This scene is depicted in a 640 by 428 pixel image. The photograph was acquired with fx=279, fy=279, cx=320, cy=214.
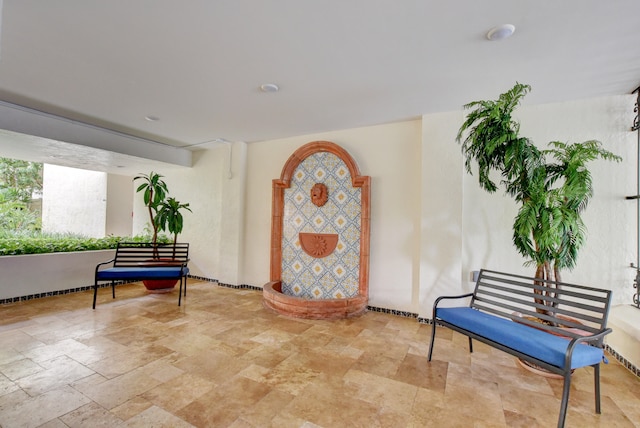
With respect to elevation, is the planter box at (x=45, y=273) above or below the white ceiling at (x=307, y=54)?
below

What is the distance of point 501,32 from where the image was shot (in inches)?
79.4

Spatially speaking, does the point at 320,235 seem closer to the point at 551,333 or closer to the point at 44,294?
the point at 551,333

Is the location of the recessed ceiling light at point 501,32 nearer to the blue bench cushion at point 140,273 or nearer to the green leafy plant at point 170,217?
the blue bench cushion at point 140,273

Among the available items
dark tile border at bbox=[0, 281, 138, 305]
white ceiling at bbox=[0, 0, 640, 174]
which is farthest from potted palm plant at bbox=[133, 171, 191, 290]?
white ceiling at bbox=[0, 0, 640, 174]

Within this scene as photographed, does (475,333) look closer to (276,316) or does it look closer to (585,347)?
(585,347)

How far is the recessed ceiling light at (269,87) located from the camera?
292 cm

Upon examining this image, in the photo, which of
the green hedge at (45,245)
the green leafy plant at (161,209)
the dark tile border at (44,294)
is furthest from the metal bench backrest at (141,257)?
the dark tile border at (44,294)

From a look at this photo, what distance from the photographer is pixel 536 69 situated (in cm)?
250

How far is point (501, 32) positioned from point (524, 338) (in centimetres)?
220

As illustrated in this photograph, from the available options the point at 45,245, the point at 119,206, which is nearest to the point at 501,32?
the point at 45,245

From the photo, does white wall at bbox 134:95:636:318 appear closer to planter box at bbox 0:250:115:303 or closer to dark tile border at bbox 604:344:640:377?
dark tile border at bbox 604:344:640:377

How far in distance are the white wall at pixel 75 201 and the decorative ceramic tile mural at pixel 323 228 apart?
5.13 meters

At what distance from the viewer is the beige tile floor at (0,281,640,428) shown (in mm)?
1812

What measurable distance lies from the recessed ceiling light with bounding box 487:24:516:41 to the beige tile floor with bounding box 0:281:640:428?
8.72 ft
